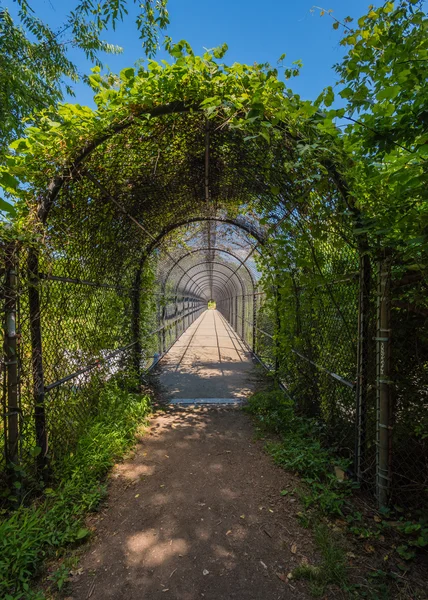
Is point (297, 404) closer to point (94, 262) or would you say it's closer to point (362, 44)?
point (94, 262)

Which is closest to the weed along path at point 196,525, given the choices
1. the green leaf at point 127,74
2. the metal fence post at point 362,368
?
the metal fence post at point 362,368

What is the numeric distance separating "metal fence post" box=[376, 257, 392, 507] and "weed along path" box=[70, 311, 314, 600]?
0.71 metres

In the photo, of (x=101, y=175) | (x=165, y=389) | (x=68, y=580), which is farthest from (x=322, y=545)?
(x=165, y=389)

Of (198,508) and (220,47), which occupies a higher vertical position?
(220,47)

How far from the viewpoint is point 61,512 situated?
2334 mm

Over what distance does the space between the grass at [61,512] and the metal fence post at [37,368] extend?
27 cm

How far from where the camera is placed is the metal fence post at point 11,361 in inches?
87.9

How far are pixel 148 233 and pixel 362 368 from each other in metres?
4.01

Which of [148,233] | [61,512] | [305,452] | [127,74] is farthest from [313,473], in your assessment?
[148,233]

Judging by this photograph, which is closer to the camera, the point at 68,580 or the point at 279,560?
the point at 68,580

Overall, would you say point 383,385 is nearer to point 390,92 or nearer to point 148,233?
point 390,92

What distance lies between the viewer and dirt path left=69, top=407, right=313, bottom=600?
1.83m

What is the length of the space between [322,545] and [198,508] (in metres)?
0.99

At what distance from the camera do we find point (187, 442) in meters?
3.75
